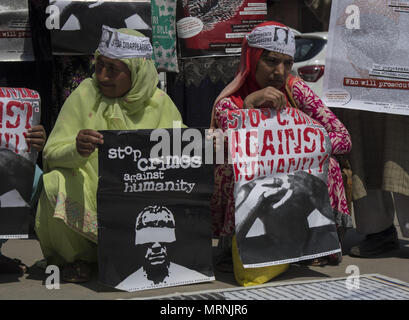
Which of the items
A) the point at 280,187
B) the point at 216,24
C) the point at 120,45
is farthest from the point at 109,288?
the point at 216,24

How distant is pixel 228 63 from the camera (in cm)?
552

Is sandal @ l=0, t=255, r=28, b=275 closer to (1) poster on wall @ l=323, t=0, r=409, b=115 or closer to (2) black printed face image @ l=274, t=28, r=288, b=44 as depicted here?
(2) black printed face image @ l=274, t=28, r=288, b=44

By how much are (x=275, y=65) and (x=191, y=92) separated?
64.6 inches

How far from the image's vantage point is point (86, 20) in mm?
4996

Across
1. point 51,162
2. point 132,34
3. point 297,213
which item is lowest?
point 297,213

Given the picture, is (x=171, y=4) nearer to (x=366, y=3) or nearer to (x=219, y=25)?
(x=219, y=25)

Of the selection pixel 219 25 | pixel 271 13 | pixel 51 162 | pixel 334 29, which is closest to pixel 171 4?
pixel 219 25

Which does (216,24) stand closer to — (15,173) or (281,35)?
(281,35)

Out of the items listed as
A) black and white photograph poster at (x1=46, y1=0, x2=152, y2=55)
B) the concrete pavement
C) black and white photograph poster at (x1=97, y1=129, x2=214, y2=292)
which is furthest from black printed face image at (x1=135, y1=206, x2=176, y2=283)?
black and white photograph poster at (x1=46, y1=0, x2=152, y2=55)

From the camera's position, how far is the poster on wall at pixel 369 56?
13.8 feet

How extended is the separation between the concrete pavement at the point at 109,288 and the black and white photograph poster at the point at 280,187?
0.22 m

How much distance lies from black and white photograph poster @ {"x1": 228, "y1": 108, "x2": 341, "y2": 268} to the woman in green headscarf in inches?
20.5

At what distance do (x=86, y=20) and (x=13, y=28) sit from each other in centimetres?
57

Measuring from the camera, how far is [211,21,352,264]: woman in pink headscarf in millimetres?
3926
